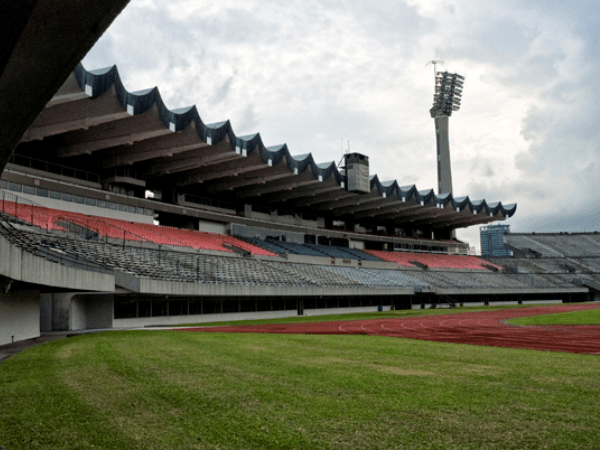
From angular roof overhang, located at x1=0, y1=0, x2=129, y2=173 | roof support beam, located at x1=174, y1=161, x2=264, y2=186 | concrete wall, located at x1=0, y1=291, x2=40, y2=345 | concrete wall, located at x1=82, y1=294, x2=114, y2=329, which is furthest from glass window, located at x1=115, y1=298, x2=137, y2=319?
angular roof overhang, located at x1=0, y1=0, x2=129, y2=173

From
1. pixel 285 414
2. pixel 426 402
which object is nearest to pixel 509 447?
pixel 426 402

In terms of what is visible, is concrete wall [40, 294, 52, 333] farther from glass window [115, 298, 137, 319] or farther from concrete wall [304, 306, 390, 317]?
concrete wall [304, 306, 390, 317]

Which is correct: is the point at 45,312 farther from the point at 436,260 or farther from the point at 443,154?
the point at 443,154

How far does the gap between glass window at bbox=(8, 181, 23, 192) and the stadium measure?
15 cm

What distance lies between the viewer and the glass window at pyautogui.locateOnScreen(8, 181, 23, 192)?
110 feet

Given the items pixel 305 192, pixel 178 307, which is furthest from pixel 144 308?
pixel 305 192

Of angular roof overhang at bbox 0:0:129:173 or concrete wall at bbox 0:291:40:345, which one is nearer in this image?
angular roof overhang at bbox 0:0:129:173

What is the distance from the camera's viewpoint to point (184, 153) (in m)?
40.9

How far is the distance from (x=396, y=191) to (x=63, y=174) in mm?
39121

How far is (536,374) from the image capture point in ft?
32.5

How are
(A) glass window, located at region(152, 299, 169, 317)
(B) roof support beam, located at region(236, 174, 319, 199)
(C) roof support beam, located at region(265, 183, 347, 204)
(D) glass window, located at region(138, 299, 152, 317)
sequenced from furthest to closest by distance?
(C) roof support beam, located at region(265, 183, 347, 204), (B) roof support beam, located at region(236, 174, 319, 199), (A) glass window, located at region(152, 299, 169, 317), (D) glass window, located at region(138, 299, 152, 317)

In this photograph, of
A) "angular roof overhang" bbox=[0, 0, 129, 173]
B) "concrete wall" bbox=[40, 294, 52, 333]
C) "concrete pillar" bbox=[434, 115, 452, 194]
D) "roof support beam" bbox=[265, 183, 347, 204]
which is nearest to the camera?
"angular roof overhang" bbox=[0, 0, 129, 173]

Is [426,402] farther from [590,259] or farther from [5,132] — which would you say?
[590,259]

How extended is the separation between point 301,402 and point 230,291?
90.1ft
